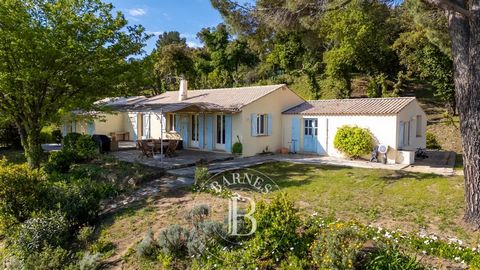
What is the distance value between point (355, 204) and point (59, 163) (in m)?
12.6

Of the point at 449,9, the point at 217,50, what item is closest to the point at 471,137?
the point at 449,9

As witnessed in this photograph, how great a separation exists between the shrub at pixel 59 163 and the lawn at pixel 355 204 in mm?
6461

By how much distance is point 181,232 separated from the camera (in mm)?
7434

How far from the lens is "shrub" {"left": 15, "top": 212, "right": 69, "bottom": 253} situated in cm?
792

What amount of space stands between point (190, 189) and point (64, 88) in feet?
21.8

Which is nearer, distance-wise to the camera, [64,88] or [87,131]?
[64,88]

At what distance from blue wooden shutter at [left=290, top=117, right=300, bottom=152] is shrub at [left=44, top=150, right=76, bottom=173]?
12658 millimetres

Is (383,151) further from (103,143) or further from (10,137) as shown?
(10,137)

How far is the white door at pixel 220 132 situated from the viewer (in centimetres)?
2033

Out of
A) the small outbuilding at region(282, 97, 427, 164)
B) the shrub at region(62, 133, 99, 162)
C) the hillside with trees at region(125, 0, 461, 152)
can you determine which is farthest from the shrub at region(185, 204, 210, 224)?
the small outbuilding at region(282, 97, 427, 164)

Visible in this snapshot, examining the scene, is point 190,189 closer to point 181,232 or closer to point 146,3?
point 181,232

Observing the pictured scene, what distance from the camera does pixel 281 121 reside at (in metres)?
22.0

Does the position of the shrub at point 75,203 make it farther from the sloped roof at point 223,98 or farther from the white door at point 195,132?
the white door at point 195,132

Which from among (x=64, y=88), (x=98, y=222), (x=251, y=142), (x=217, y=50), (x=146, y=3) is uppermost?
(x=217, y=50)
